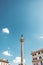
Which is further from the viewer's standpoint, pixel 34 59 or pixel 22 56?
pixel 34 59

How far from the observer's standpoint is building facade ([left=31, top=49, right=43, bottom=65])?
72.4 meters

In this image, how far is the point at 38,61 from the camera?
7325cm

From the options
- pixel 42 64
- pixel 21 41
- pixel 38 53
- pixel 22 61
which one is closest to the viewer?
pixel 22 61

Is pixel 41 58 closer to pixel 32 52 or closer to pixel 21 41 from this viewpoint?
pixel 32 52

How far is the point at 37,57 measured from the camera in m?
75.0

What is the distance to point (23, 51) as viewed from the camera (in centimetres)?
5578

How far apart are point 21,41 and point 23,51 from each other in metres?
4.31

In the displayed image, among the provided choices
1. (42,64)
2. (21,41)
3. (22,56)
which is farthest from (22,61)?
(42,64)

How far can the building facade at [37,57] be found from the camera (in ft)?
238

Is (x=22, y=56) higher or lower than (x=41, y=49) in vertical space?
lower

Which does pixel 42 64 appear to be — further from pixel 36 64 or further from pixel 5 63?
pixel 5 63

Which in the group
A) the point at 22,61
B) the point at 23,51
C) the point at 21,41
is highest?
the point at 21,41

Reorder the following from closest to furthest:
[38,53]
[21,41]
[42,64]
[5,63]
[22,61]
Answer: [22,61], [21,41], [42,64], [38,53], [5,63]

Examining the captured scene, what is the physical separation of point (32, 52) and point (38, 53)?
15.2 feet
